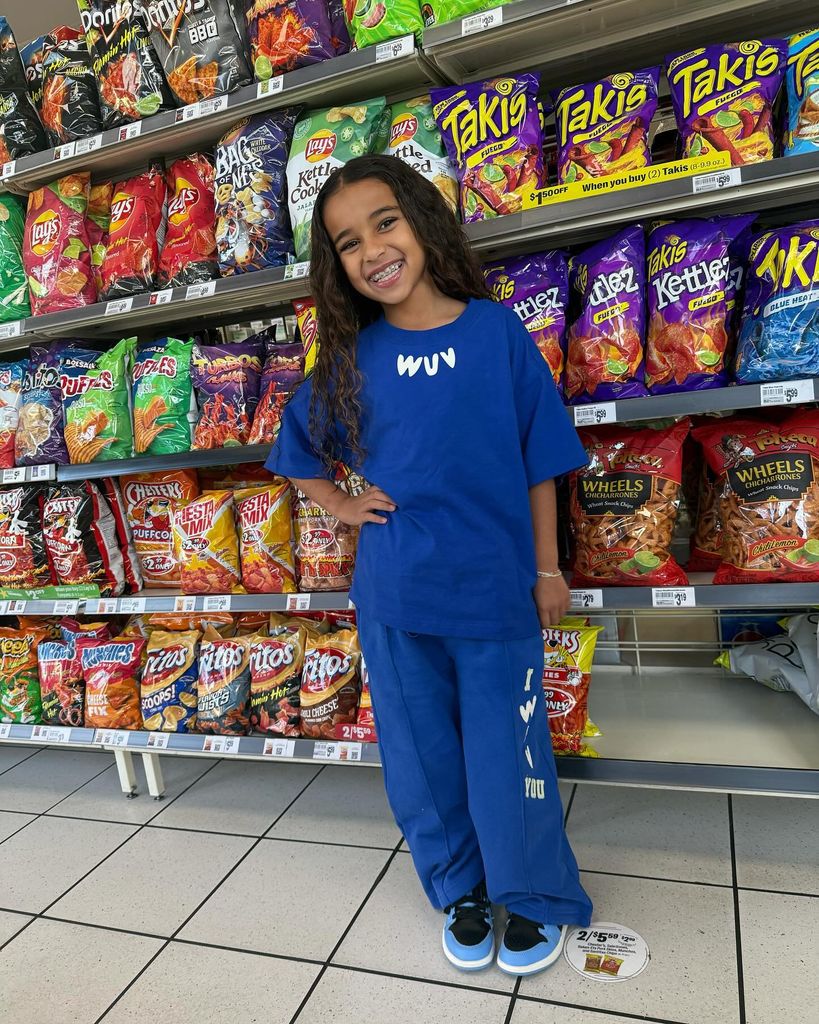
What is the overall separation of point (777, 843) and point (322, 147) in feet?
7.32

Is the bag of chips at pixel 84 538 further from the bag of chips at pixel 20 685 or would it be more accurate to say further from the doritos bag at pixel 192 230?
the doritos bag at pixel 192 230

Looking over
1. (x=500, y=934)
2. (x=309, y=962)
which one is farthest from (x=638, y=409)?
(x=309, y=962)

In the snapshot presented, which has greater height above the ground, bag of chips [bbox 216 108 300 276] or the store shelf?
the store shelf

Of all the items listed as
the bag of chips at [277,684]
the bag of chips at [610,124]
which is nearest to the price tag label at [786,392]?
the bag of chips at [610,124]

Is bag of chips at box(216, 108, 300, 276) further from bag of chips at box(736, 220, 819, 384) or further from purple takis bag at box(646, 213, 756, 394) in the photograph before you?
bag of chips at box(736, 220, 819, 384)

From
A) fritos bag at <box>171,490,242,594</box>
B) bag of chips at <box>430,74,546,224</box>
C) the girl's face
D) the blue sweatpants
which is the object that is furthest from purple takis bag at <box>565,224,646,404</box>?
fritos bag at <box>171,490,242,594</box>

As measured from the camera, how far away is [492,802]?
155cm

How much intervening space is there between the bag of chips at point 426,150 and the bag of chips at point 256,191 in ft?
1.26

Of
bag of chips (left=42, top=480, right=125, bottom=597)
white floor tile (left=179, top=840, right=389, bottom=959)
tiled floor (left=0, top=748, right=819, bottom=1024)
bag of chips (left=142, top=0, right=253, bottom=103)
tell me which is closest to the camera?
tiled floor (left=0, top=748, right=819, bottom=1024)

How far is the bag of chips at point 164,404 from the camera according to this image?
7.59 feet

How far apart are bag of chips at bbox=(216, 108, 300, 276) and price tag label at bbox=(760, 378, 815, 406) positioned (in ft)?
4.41

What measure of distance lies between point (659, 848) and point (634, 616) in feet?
2.64

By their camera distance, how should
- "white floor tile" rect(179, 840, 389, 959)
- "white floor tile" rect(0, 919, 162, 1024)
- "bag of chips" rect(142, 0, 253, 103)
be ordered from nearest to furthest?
"white floor tile" rect(0, 919, 162, 1024)
"white floor tile" rect(179, 840, 389, 959)
"bag of chips" rect(142, 0, 253, 103)

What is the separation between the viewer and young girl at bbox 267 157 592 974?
148 centimetres
